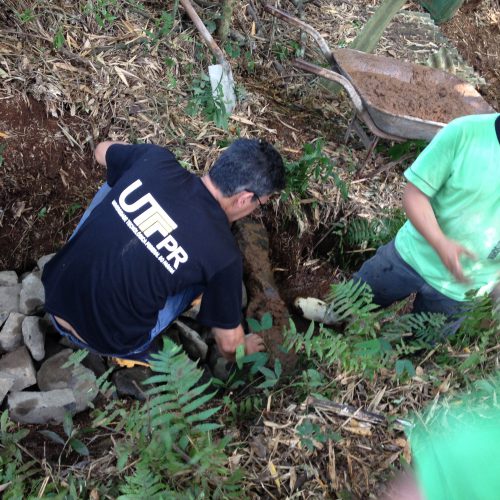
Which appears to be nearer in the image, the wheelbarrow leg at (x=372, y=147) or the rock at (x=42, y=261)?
the rock at (x=42, y=261)

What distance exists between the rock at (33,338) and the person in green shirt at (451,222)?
1932mm

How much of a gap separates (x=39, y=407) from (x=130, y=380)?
0.46 meters

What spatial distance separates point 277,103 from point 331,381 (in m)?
3.02

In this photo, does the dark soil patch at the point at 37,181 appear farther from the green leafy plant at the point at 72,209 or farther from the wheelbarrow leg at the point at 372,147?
the wheelbarrow leg at the point at 372,147

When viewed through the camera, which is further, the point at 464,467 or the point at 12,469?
the point at 12,469

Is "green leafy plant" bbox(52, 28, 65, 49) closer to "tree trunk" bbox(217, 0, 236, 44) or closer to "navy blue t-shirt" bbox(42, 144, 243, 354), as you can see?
"tree trunk" bbox(217, 0, 236, 44)

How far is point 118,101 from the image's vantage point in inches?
141

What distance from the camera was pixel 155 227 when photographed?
2.18m

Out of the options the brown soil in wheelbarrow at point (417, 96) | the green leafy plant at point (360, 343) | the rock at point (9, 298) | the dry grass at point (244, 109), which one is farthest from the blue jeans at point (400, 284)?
the rock at point (9, 298)

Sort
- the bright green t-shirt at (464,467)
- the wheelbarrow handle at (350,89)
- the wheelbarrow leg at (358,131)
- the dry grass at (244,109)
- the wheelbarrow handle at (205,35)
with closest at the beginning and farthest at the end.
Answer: the bright green t-shirt at (464,467), the dry grass at (244,109), the wheelbarrow handle at (350,89), the wheelbarrow handle at (205,35), the wheelbarrow leg at (358,131)

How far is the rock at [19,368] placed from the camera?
264cm

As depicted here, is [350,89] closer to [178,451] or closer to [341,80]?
[341,80]

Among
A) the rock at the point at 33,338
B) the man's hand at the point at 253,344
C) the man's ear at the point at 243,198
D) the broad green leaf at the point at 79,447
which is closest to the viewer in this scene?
the broad green leaf at the point at 79,447

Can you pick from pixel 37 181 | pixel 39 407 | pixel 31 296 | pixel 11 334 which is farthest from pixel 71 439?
pixel 37 181
